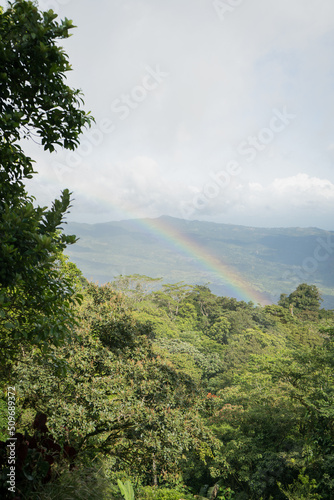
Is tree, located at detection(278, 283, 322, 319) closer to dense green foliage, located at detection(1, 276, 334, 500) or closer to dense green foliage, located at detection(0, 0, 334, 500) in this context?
dense green foliage, located at detection(1, 276, 334, 500)

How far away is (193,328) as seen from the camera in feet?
147

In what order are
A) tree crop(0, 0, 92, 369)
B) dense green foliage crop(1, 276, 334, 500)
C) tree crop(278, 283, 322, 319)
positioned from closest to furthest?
tree crop(0, 0, 92, 369) → dense green foliage crop(1, 276, 334, 500) → tree crop(278, 283, 322, 319)

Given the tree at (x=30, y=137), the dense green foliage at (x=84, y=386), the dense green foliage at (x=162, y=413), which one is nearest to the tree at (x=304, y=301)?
the dense green foliage at (x=162, y=413)

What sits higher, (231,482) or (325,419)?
(325,419)

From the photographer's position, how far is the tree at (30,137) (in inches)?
109

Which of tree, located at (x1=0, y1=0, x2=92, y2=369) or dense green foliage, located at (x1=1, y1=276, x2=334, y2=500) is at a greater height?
tree, located at (x1=0, y1=0, x2=92, y2=369)

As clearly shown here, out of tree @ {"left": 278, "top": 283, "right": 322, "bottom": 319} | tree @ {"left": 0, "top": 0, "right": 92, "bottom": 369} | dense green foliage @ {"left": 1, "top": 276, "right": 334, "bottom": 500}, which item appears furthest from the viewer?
tree @ {"left": 278, "top": 283, "right": 322, "bottom": 319}

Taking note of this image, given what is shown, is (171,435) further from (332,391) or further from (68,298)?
(332,391)

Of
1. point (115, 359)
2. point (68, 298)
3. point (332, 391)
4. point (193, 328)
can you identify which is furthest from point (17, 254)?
point (193, 328)

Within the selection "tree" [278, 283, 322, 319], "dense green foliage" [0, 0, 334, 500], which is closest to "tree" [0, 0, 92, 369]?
"dense green foliage" [0, 0, 334, 500]

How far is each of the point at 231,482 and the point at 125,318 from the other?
13070 millimetres

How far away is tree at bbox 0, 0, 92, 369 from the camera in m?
2.76

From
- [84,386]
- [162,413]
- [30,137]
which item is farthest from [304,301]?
[30,137]

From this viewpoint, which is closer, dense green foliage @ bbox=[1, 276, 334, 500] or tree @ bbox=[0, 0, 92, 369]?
tree @ bbox=[0, 0, 92, 369]
